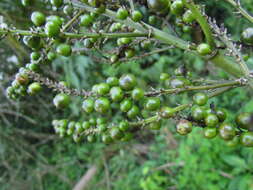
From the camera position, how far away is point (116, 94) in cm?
72

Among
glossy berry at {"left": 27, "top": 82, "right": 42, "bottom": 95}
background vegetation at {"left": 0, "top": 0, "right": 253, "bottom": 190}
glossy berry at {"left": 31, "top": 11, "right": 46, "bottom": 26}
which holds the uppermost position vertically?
glossy berry at {"left": 31, "top": 11, "right": 46, "bottom": 26}

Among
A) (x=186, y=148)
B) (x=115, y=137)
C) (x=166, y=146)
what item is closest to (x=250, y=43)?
(x=115, y=137)

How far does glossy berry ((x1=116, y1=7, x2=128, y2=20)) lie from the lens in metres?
0.73

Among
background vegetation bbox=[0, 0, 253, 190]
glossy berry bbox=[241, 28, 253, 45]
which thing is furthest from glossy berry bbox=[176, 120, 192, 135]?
background vegetation bbox=[0, 0, 253, 190]

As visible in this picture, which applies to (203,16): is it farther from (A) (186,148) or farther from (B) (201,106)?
(A) (186,148)

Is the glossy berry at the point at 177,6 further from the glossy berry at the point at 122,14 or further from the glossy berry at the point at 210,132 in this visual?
the glossy berry at the point at 210,132

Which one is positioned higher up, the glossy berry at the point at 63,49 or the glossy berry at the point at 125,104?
the glossy berry at the point at 63,49

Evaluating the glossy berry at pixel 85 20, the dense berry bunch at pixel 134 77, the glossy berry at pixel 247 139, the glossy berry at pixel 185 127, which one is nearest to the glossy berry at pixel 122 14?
the dense berry bunch at pixel 134 77

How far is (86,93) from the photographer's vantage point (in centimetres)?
78

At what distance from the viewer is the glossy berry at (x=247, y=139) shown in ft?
2.22

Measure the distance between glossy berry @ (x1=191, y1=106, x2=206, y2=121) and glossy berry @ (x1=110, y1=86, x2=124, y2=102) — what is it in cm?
20

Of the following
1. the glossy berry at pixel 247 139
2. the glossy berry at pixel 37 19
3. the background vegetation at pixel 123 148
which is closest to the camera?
the glossy berry at pixel 247 139

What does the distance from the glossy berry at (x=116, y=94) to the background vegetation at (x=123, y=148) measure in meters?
0.98

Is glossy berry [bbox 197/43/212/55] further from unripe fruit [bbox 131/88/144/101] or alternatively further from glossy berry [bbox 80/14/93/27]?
glossy berry [bbox 80/14/93/27]
